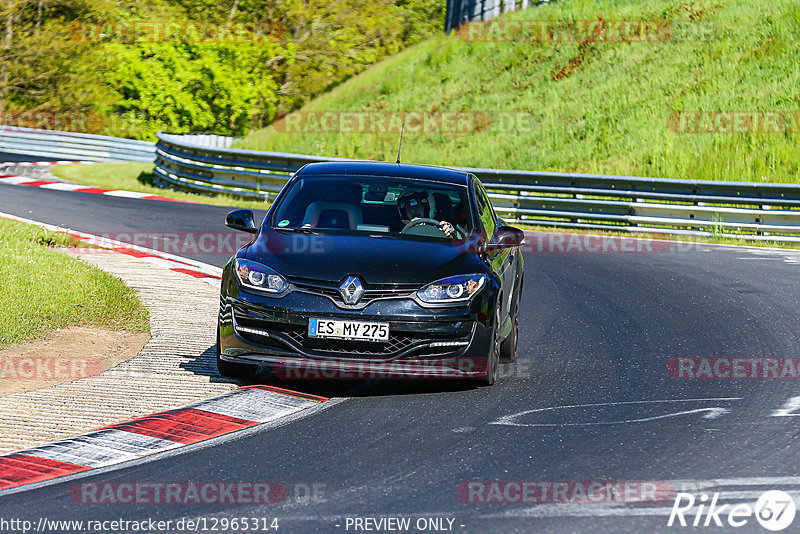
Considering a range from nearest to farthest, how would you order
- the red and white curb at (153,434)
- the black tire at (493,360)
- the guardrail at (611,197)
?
1. the red and white curb at (153,434)
2. the black tire at (493,360)
3. the guardrail at (611,197)

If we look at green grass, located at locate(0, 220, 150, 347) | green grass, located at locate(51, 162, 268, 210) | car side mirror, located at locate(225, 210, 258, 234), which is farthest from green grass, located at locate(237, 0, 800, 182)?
car side mirror, located at locate(225, 210, 258, 234)

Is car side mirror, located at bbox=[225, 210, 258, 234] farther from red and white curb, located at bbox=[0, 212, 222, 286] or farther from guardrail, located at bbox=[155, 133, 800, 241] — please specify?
guardrail, located at bbox=[155, 133, 800, 241]

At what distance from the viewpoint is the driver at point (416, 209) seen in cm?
865

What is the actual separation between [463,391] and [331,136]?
28839mm

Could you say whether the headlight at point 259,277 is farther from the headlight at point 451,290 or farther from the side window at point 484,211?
the side window at point 484,211

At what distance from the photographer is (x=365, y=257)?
769 cm

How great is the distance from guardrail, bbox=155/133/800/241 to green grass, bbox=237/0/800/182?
5.26 m

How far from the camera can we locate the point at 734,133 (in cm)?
2811

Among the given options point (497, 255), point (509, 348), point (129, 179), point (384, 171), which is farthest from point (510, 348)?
point (129, 179)

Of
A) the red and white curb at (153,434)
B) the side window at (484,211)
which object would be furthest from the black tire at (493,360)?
the red and white curb at (153,434)

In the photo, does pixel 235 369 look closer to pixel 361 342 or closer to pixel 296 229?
pixel 361 342

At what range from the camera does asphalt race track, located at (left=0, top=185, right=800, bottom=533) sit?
16.6ft

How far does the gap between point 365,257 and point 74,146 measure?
33.7m

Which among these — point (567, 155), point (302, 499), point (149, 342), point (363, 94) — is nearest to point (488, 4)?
point (363, 94)
